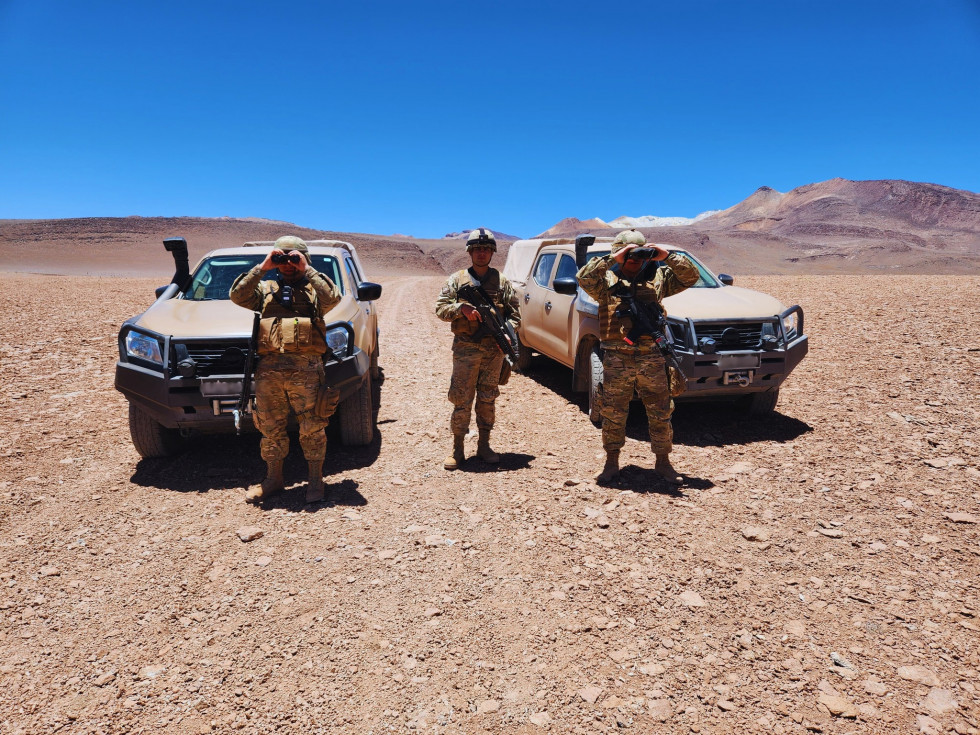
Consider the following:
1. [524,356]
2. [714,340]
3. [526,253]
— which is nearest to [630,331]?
[714,340]

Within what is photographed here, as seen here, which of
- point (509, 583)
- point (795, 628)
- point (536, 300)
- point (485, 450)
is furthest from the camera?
point (536, 300)

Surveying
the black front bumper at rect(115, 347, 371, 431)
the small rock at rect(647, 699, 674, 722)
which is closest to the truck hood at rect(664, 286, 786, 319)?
the small rock at rect(647, 699, 674, 722)

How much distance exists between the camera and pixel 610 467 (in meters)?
4.70

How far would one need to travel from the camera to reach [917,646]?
2.72 meters

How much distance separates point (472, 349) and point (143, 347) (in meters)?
2.52

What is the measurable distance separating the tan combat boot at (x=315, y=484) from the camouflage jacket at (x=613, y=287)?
2.31 metres

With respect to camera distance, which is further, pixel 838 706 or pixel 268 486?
pixel 268 486

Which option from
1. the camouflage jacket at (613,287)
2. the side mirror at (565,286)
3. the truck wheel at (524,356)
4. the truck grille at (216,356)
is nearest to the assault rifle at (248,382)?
the truck grille at (216,356)

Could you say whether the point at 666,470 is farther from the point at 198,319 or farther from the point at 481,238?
the point at 198,319

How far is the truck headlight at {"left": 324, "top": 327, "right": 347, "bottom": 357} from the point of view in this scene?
472 centimetres

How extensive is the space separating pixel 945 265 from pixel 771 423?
222 feet

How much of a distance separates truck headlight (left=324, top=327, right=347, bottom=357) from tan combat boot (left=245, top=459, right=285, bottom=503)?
3.07 feet

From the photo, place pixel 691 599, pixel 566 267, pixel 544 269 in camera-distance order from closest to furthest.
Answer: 1. pixel 691 599
2. pixel 566 267
3. pixel 544 269

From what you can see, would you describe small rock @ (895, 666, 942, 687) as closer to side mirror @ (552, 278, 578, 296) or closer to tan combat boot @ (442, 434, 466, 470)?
tan combat boot @ (442, 434, 466, 470)
